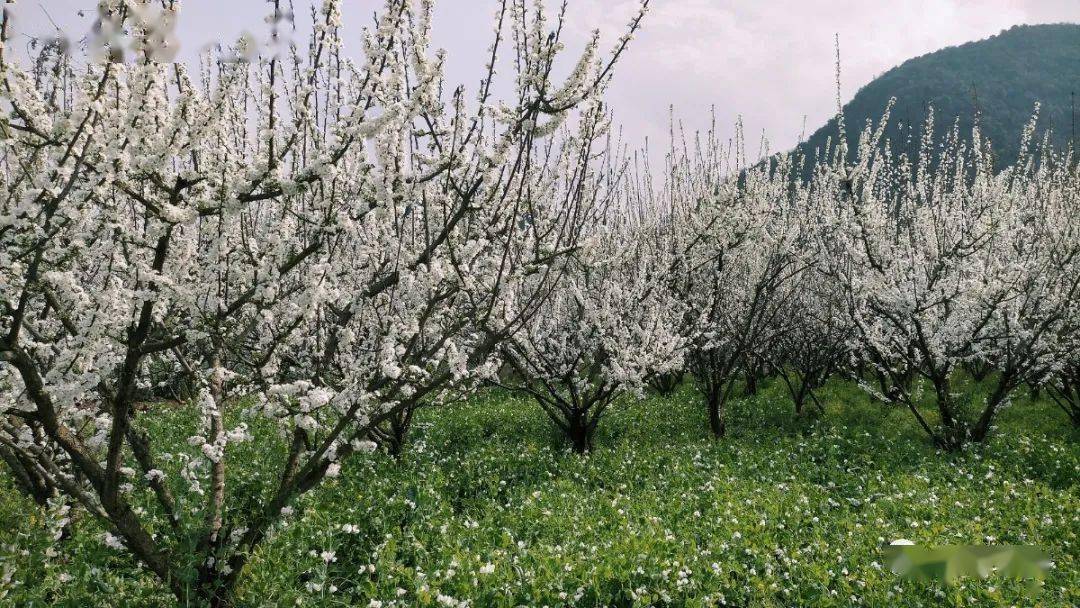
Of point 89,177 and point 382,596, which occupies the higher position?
point 89,177

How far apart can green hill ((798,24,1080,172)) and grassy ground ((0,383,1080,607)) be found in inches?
2785

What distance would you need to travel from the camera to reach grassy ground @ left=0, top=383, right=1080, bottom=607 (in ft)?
18.7

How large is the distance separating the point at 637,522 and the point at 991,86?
111176mm

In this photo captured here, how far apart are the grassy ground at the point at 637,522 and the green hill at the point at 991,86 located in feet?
232

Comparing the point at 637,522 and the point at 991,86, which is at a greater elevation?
the point at 991,86

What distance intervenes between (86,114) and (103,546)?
431cm

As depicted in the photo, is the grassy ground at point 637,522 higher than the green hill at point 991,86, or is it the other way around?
the green hill at point 991,86

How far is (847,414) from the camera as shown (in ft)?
44.7

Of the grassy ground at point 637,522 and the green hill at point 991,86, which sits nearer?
the grassy ground at point 637,522

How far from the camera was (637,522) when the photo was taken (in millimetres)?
7520

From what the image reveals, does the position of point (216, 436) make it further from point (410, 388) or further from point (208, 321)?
point (410, 388)

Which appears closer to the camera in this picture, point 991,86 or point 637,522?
point 637,522

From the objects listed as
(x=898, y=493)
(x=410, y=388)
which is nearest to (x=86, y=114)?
(x=410, y=388)

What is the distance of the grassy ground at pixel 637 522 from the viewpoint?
5703 mm
